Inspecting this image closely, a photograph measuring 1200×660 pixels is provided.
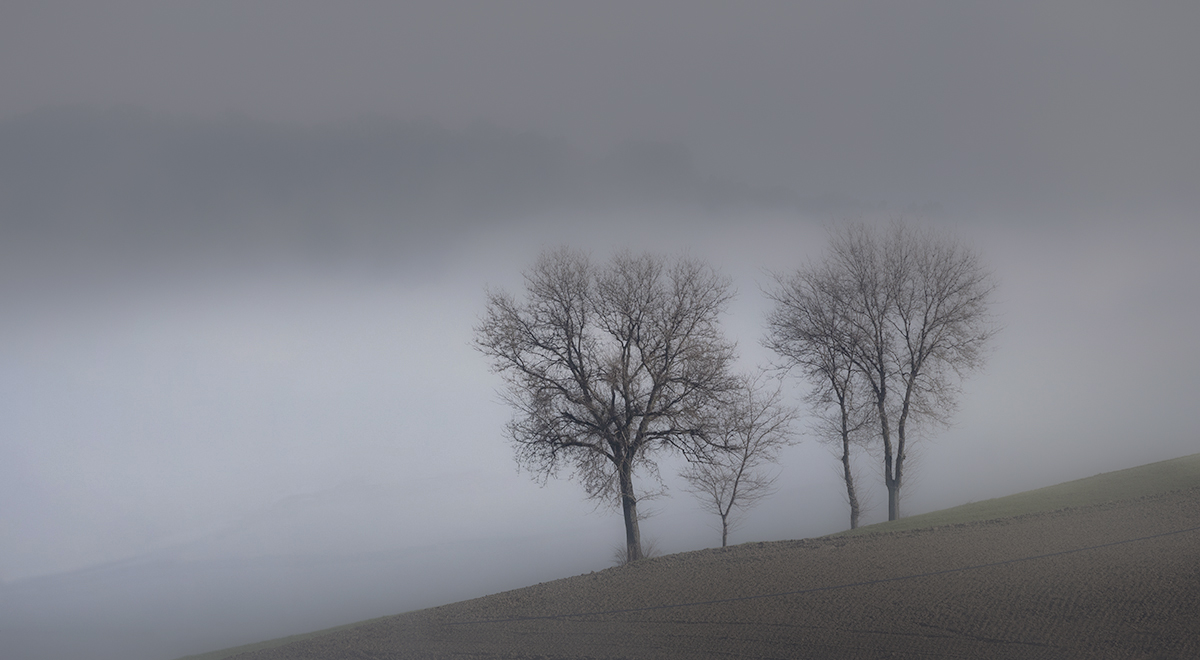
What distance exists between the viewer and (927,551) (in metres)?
15.0

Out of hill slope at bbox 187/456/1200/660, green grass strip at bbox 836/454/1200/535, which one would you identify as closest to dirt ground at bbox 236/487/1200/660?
hill slope at bbox 187/456/1200/660

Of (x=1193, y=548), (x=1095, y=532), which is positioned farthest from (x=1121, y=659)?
(x=1095, y=532)

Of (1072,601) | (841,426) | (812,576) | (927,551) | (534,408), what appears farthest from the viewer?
(841,426)

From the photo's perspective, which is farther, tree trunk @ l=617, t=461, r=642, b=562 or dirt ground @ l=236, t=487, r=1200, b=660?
tree trunk @ l=617, t=461, r=642, b=562

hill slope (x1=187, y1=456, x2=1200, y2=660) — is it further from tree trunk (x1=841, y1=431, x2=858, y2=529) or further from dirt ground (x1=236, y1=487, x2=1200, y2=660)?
tree trunk (x1=841, y1=431, x2=858, y2=529)

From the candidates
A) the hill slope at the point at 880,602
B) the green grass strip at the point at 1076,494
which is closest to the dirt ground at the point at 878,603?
the hill slope at the point at 880,602

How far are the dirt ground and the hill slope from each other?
0.04 metres

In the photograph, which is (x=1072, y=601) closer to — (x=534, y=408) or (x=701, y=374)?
(x=701, y=374)

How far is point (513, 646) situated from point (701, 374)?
9.77 meters

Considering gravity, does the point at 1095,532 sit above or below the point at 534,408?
below

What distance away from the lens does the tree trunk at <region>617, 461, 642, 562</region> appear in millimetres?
20062

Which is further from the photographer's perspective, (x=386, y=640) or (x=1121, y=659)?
(x=386, y=640)

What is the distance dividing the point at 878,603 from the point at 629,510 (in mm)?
9094

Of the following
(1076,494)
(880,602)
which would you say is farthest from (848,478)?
(880,602)
